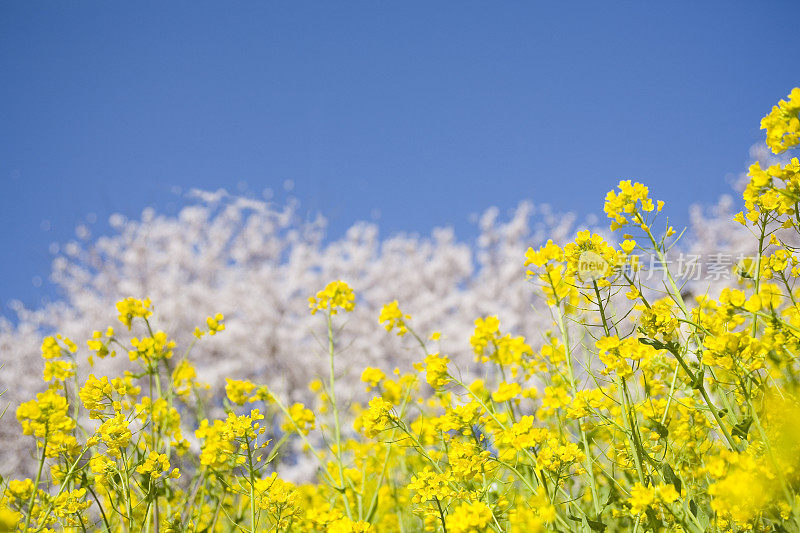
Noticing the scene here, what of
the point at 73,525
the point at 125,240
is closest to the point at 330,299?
the point at 73,525

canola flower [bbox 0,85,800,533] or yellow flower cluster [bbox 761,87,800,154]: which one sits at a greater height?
yellow flower cluster [bbox 761,87,800,154]

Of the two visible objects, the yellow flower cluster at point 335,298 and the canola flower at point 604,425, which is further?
the yellow flower cluster at point 335,298

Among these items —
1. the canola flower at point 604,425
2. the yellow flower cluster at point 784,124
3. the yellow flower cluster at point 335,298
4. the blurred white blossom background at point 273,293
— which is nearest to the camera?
the canola flower at point 604,425

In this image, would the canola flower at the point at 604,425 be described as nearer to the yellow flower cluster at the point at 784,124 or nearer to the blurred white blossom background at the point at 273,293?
the yellow flower cluster at the point at 784,124

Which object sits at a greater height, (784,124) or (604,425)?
(784,124)

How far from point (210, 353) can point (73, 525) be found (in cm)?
723

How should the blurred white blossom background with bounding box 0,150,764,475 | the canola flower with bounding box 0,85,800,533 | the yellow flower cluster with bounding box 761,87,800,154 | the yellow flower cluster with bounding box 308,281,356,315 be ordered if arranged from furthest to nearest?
the blurred white blossom background with bounding box 0,150,764,475
the yellow flower cluster with bounding box 308,281,356,315
the yellow flower cluster with bounding box 761,87,800,154
the canola flower with bounding box 0,85,800,533

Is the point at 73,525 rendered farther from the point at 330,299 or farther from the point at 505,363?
the point at 505,363

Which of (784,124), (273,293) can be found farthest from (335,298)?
(273,293)

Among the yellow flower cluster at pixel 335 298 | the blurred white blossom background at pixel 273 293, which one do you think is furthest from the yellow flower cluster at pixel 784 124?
the blurred white blossom background at pixel 273 293

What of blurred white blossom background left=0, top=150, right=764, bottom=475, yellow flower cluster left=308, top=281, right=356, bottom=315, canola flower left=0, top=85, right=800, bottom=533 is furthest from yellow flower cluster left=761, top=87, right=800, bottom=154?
blurred white blossom background left=0, top=150, right=764, bottom=475

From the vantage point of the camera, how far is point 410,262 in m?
10.7

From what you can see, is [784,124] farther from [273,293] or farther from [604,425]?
[273,293]

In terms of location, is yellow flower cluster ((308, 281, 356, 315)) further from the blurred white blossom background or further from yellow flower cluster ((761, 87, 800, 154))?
the blurred white blossom background
